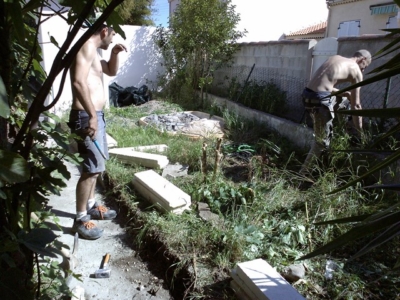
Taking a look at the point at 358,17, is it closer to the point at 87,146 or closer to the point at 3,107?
the point at 87,146

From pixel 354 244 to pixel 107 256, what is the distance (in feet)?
6.62

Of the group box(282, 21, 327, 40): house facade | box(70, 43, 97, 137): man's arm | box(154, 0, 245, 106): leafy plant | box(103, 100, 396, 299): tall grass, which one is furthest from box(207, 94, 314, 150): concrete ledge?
box(282, 21, 327, 40): house facade

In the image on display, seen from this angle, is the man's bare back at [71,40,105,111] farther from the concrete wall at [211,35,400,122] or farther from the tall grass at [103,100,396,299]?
the concrete wall at [211,35,400,122]

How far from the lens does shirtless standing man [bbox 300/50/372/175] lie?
13.4 feet

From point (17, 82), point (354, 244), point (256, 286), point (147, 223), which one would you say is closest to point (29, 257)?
point (17, 82)

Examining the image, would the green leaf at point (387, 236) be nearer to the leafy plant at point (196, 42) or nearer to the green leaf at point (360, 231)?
the green leaf at point (360, 231)

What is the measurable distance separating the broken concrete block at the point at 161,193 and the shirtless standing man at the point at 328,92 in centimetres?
160

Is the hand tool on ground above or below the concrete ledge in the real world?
below

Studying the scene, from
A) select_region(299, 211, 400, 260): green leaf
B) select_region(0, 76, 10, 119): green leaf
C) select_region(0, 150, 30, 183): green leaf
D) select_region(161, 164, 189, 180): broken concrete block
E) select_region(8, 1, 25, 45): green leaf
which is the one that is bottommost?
select_region(161, 164, 189, 180): broken concrete block

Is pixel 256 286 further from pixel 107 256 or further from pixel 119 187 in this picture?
pixel 119 187

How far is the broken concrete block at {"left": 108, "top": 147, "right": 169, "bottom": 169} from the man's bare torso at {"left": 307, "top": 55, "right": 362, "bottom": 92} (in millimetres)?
2122

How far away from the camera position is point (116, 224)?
3361 mm

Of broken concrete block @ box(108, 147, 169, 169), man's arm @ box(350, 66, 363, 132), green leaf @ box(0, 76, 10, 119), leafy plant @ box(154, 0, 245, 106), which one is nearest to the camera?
green leaf @ box(0, 76, 10, 119)

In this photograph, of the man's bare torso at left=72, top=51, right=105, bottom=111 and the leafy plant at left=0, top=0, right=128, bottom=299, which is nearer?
the leafy plant at left=0, top=0, right=128, bottom=299
